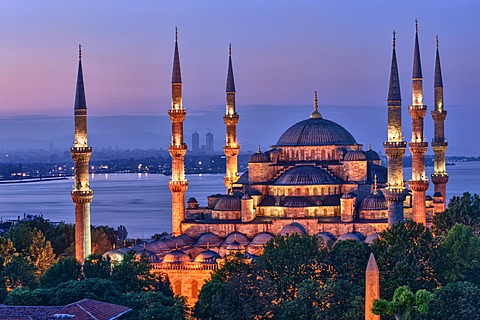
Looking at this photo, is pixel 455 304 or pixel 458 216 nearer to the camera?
pixel 455 304

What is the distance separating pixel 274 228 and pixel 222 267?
24.4 ft

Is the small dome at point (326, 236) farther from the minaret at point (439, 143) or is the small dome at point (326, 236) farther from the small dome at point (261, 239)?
the minaret at point (439, 143)

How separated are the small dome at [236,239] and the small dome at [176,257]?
88.1 inches

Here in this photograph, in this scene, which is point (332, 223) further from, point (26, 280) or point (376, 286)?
point (376, 286)

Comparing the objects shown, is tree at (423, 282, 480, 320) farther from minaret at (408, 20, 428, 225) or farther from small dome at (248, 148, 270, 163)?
small dome at (248, 148, 270, 163)

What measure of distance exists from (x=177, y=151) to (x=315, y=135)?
20.1 feet

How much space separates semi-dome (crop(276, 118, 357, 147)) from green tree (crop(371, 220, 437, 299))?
13562 mm

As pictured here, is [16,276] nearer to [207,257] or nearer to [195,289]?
[195,289]

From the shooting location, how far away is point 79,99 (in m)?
38.6

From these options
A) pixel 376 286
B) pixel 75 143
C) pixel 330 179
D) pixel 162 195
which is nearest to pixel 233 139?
pixel 330 179

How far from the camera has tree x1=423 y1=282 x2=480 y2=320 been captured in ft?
84.2

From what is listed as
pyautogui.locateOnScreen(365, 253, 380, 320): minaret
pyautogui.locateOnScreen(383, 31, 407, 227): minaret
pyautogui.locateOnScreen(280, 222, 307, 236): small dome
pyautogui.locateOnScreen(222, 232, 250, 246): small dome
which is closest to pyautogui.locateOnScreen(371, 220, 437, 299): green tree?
pyautogui.locateOnScreen(365, 253, 380, 320): minaret

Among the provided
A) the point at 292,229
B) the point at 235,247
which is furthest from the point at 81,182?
the point at 292,229

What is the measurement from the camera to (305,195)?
4034cm
